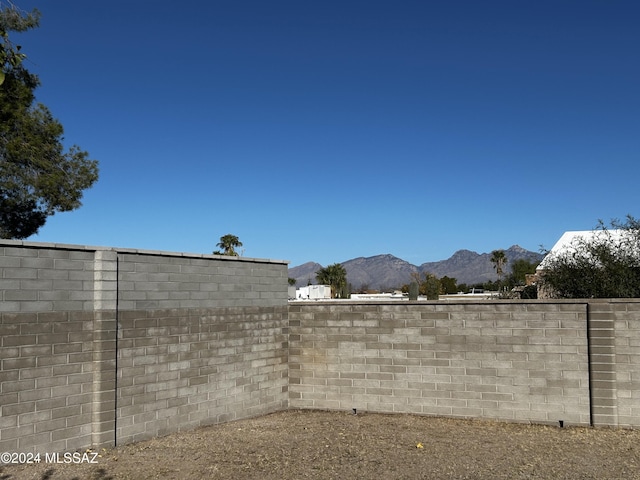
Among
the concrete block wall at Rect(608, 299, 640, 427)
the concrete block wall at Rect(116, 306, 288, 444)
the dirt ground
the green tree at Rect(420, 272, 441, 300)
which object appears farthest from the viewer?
the green tree at Rect(420, 272, 441, 300)

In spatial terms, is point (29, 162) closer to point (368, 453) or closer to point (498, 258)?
point (368, 453)

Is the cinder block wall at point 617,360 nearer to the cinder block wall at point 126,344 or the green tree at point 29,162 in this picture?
the cinder block wall at point 126,344

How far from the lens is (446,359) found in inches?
432

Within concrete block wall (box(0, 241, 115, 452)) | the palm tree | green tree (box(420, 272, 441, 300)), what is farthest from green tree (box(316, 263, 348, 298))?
concrete block wall (box(0, 241, 115, 452))

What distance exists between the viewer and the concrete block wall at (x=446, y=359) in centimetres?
1041

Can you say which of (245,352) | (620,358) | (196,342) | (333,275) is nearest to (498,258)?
(333,275)

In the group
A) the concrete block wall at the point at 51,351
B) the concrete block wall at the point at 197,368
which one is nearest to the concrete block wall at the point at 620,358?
the concrete block wall at the point at 197,368

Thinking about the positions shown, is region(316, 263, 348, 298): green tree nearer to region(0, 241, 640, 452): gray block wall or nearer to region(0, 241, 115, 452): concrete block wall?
region(0, 241, 640, 452): gray block wall

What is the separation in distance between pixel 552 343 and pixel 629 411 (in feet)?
5.52

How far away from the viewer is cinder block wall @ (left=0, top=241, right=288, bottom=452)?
7.88 m

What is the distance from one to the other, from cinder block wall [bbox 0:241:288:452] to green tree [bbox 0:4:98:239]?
6.84 metres

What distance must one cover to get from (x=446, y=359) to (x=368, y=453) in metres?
3.21

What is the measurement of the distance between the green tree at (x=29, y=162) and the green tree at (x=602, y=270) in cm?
1268

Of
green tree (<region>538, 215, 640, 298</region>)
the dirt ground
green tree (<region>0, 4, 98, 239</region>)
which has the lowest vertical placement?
the dirt ground
